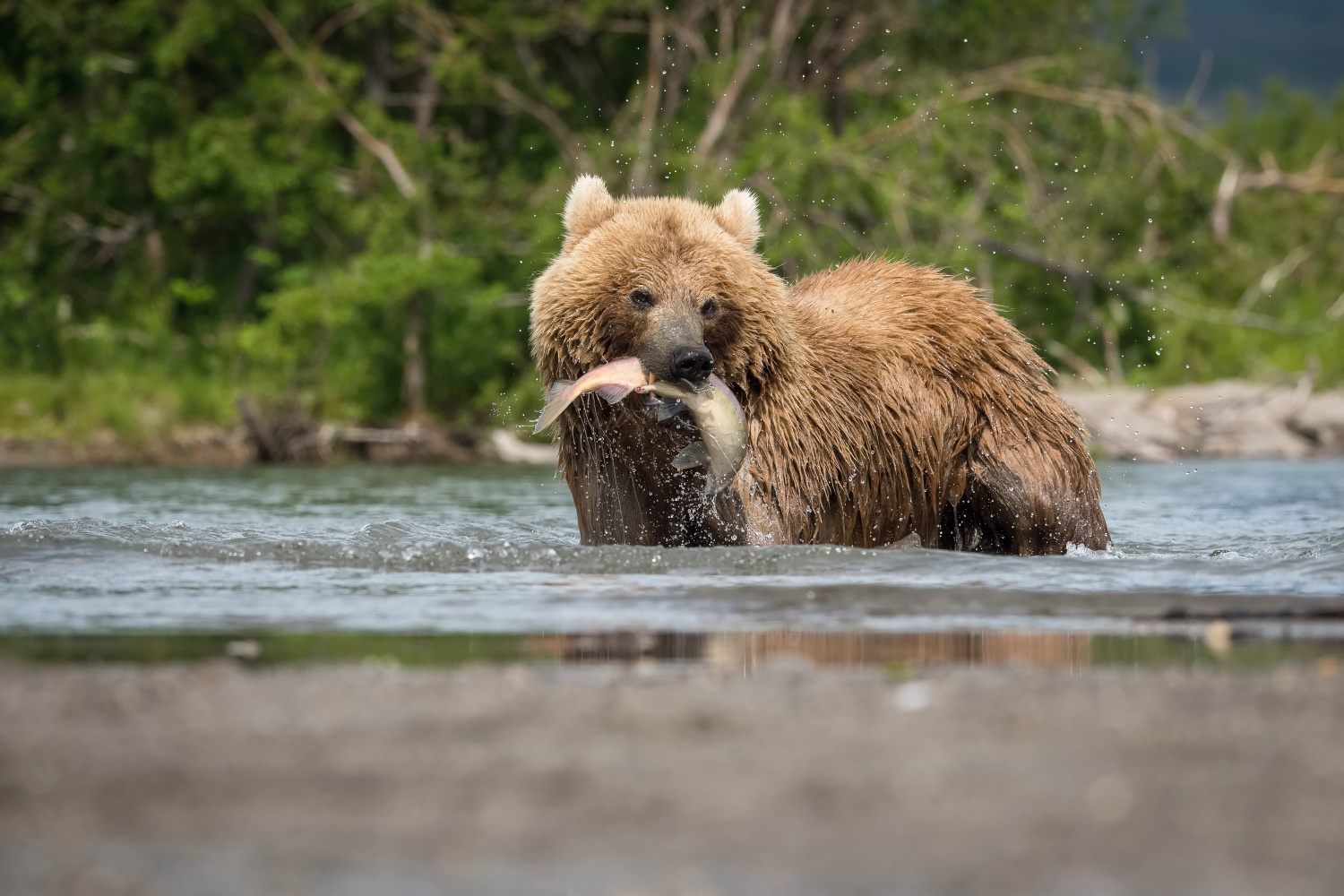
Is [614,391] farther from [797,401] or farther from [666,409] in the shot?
[797,401]

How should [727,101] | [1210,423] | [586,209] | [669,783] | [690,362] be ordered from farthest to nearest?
[727,101]
[1210,423]
[586,209]
[690,362]
[669,783]

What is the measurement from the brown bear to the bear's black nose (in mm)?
15


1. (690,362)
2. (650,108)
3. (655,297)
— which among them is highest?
(650,108)

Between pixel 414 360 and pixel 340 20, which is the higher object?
pixel 340 20

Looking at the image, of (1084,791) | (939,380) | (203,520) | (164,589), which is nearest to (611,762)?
(1084,791)

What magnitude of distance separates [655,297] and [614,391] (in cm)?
46

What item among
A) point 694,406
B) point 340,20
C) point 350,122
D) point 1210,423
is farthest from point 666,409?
point 340,20

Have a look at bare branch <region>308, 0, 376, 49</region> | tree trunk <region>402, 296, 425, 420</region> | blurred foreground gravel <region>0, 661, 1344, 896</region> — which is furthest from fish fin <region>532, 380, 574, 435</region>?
bare branch <region>308, 0, 376, 49</region>

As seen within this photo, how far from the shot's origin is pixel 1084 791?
291cm

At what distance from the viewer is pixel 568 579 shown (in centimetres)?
618

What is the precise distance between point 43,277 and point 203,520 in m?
13.9

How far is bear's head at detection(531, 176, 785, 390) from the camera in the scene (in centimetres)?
691

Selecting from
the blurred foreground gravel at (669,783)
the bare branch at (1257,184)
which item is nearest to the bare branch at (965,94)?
the bare branch at (1257,184)

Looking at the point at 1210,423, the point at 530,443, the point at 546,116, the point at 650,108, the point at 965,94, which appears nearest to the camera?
the point at 530,443
